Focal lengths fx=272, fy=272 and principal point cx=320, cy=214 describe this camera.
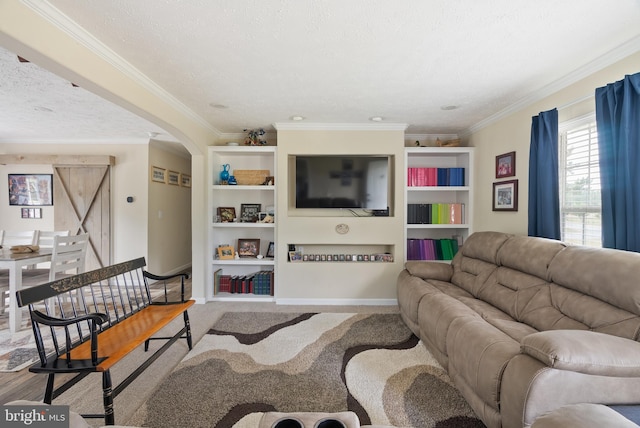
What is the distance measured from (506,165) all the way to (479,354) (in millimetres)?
2372

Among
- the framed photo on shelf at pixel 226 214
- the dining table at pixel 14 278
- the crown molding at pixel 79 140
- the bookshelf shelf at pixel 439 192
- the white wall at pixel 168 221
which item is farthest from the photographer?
the white wall at pixel 168 221

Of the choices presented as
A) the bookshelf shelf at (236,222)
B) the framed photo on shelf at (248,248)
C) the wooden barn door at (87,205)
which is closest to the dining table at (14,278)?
the wooden barn door at (87,205)

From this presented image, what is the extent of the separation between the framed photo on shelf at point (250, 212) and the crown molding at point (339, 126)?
3.83ft

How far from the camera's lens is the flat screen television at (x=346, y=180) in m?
3.58

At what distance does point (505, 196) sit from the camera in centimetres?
310

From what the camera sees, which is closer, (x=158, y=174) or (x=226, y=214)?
(x=226, y=214)

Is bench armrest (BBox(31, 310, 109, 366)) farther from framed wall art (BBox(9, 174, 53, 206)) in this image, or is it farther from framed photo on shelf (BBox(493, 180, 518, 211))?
framed wall art (BBox(9, 174, 53, 206))

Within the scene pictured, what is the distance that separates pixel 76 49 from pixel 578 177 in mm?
3873

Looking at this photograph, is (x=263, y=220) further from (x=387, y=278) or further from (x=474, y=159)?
(x=474, y=159)

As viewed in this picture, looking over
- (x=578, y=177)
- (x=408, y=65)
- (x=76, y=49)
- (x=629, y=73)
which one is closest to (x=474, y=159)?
(x=578, y=177)

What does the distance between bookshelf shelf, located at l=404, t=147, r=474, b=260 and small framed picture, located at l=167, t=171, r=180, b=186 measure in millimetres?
4208

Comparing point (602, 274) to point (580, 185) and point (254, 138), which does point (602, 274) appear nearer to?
point (580, 185)

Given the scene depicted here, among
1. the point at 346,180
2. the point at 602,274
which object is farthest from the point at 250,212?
the point at 602,274

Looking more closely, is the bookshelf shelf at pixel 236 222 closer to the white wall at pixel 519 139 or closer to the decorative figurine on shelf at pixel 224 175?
the decorative figurine on shelf at pixel 224 175
